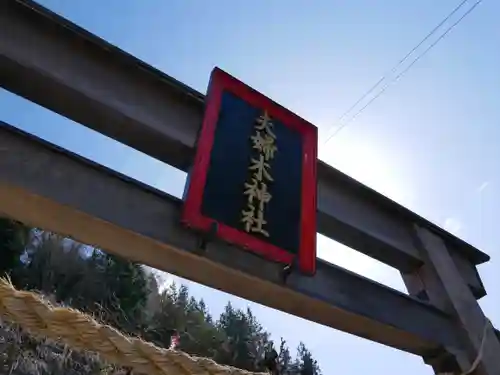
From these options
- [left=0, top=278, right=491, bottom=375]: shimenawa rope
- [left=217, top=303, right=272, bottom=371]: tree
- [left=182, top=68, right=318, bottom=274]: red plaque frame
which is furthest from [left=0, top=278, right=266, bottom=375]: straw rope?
[left=217, top=303, right=272, bottom=371]: tree

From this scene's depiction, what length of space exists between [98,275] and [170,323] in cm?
247

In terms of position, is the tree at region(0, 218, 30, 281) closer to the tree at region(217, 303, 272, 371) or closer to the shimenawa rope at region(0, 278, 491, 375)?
the tree at region(217, 303, 272, 371)

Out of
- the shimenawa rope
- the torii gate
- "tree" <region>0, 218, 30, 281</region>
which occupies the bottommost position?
the shimenawa rope

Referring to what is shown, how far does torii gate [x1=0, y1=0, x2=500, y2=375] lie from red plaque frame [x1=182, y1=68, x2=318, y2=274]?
0.16 ft

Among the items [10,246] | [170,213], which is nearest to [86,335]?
[170,213]

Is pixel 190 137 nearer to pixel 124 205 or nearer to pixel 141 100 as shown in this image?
pixel 141 100

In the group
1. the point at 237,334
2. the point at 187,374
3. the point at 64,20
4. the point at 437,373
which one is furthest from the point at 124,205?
the point at 237,334

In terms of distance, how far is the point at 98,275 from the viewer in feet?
36.6

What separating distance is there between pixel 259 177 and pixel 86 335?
56.4 inches

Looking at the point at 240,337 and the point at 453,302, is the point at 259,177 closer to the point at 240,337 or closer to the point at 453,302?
the point at 453,302

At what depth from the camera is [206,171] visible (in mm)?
1835

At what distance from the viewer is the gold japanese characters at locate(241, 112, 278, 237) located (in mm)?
1858

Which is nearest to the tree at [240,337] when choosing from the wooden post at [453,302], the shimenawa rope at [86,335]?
the wooden post at [453,302]

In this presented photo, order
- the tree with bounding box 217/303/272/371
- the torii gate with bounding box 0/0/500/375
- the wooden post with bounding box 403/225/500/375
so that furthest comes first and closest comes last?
the tree with bounding box 217/303/272/371 → the wooden post with bounding box 403/225/500/375 → the torii gate with bounding box 0/0/500/375
